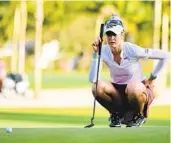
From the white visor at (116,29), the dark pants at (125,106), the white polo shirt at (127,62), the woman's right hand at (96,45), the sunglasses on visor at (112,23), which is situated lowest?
the dark pants at (125,106)

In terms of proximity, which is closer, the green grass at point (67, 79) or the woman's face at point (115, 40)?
the woman's face at point (115, 40)

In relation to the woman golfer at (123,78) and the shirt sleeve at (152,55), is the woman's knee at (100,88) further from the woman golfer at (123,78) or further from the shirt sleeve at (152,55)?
the shirt sleeve at (152,55)

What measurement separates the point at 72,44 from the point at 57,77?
474 cm

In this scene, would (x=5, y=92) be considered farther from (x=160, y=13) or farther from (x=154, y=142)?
(x=154, y=142)

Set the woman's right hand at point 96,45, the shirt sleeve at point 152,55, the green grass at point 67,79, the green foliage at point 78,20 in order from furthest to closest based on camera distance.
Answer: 1. the green grass at point 67,79
2. the green foliage at point 78,20
3. the shirt sleeve at point 152,55
4. the woman's right hand at point 96,45

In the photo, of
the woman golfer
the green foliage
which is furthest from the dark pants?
the green foliage

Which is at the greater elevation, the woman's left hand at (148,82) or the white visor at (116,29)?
the white visor at (116,29)

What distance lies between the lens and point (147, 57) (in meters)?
3.44

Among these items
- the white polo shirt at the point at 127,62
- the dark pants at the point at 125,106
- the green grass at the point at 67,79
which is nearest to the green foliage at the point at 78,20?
the green grass at the point at 67,79

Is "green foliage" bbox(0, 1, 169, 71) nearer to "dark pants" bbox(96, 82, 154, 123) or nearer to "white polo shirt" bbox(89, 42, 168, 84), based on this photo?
"dark pants" bbox(96, 82, 154, 123)

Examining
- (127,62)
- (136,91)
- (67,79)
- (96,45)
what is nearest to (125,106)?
(136,91)

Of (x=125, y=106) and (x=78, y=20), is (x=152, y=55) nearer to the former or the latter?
(x=125, y=106)

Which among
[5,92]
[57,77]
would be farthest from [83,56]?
[5,92]

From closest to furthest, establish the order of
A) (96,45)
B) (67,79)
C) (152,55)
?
(96,45)
(152,55)
(67,79)
